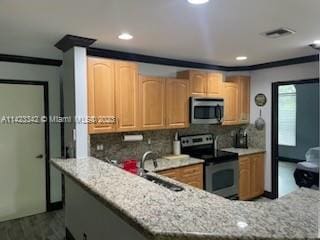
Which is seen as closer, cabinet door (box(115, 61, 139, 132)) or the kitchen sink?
the kitchen sink

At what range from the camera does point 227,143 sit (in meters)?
5.28

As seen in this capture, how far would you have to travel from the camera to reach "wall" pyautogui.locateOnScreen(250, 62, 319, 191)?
4.38 metres

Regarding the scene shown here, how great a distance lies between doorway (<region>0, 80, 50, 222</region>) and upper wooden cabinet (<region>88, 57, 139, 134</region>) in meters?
1.35

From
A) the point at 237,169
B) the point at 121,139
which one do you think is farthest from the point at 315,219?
the point at 237,169

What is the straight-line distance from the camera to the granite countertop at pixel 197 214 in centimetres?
115

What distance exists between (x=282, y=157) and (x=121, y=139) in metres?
6.29

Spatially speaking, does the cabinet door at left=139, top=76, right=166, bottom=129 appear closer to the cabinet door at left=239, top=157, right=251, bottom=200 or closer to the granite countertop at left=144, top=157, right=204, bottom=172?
the granite countertop at left=144, top=157, right=204, bottom=172

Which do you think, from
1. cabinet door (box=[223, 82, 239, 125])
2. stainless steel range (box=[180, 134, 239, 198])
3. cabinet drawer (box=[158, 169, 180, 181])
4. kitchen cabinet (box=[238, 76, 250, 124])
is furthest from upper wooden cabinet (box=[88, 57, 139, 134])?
kitchen cabinet (box=[238, 76, 250, 124])

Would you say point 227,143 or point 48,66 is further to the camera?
point 227,143

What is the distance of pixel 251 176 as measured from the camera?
15.7ft

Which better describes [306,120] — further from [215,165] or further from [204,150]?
[215,165]

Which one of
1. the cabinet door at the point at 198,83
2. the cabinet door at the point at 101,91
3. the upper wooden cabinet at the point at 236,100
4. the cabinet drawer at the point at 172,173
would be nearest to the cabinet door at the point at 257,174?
the upper wooden cabinet at the point at 236,100

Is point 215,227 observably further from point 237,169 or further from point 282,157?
point 282,157

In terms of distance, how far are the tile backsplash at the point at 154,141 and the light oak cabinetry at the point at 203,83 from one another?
66 cm
